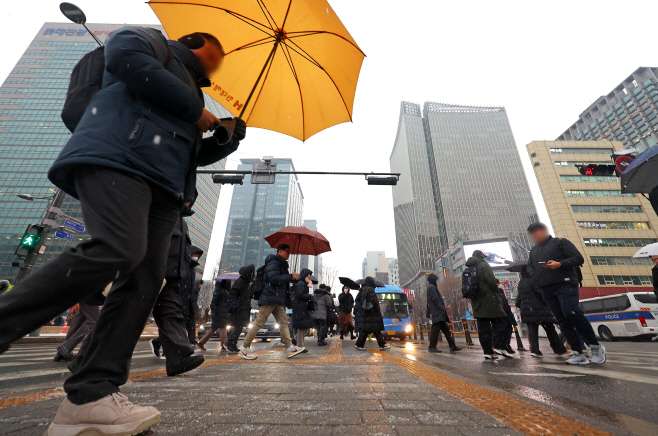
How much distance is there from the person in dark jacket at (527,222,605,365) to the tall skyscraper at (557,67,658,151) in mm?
105168

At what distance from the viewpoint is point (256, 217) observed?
429ft

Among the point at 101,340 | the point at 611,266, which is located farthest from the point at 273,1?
the point at 611,266

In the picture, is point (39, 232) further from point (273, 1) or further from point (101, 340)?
point (101, 340)

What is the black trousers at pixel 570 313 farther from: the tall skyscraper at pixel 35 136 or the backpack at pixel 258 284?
the tall skyscraper at pixel 35 136

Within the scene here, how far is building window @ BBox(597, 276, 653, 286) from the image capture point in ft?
140

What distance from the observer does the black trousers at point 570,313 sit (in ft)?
12.3

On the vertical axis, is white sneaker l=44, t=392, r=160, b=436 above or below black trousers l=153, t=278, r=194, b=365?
below

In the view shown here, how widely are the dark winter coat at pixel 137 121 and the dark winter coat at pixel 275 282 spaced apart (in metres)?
3.88

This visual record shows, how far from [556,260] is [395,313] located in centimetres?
1487

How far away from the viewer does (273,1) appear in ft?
10.3

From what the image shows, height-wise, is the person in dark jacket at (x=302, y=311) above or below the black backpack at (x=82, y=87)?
below

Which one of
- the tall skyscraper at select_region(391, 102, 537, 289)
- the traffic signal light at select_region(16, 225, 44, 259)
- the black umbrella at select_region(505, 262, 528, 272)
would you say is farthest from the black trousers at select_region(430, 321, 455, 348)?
the tall skyscraper at select_region(391, 102, 537, 289)

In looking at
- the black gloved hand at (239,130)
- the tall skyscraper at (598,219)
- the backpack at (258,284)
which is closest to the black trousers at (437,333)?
the backpack at (258,284)

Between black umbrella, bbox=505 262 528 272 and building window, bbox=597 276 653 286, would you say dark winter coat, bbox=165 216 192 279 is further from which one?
building window, bbox=597 276 653 286
